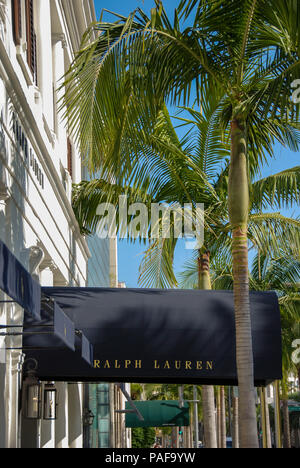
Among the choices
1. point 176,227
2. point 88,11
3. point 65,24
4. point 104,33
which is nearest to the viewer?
point 104,33

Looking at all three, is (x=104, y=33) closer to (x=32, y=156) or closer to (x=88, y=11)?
(x=32, y=156)

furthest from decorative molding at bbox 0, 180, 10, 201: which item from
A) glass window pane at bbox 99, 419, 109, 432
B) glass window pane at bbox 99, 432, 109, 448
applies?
glass window pane at bbox 99, 432, 109, 448

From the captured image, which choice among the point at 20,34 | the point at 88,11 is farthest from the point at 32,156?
the point at 88,11

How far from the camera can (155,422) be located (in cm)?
2988

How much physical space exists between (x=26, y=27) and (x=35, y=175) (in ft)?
9.60

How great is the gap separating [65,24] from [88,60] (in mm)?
9908

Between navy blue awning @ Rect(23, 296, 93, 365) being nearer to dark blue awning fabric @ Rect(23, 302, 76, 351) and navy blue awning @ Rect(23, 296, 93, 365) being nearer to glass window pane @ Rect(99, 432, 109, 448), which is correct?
dark blue awning fabric @ Rect(23, 302, 76, 351)

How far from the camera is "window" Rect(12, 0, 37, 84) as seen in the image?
35.7 feet

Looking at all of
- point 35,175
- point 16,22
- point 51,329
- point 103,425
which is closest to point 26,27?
point 16,22

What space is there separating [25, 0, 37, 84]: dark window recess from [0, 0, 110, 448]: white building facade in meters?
0.02

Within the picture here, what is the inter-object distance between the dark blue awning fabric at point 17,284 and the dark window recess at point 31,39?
777cm

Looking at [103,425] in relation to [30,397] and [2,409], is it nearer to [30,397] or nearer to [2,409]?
[2,409]

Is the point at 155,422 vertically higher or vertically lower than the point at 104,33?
lower

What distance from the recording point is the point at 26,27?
1266 centimetres
